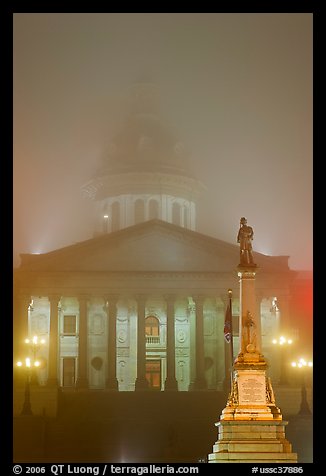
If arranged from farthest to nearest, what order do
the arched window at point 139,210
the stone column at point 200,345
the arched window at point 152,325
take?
the arched window at point 139,210 → the arched window at point 152,325 → the stone column at point 200,345

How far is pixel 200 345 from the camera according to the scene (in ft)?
270

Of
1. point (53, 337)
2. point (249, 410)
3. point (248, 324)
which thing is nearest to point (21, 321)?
point (53, 337)

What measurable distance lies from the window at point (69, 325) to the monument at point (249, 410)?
48989 mm

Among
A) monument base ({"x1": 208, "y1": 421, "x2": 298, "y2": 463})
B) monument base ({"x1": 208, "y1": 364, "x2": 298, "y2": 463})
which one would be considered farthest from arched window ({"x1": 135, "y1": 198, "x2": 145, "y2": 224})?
monument base ({"x1": 208, "y1": 421, "x2": 298, "y2": 463})

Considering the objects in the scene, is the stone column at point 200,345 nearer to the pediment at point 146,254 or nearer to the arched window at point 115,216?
the pediment at point 146,254

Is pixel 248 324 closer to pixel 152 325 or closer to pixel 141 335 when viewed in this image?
pixel 141 335

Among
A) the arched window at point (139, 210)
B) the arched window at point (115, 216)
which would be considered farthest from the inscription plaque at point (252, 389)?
the arched window at point (115, 216)

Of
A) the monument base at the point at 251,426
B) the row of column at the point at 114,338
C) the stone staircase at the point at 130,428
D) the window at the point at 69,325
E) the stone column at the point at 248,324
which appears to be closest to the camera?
the monument base at the point at 251,426

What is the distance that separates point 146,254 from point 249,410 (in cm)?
4823

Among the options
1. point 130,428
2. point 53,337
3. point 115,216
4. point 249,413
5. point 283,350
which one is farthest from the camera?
point 115,216

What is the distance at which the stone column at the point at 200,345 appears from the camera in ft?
267
